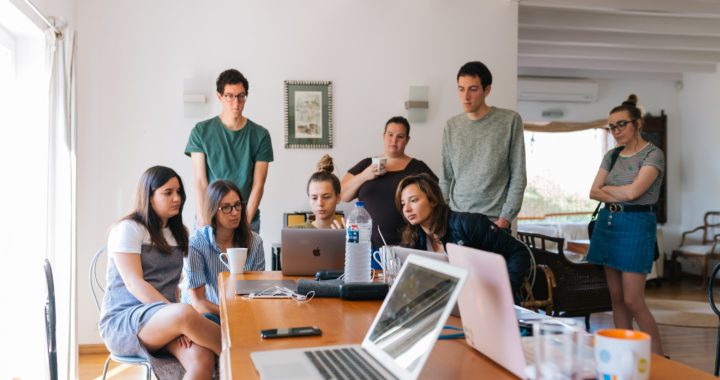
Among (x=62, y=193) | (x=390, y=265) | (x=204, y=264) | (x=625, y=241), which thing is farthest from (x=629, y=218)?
(x=62, y=193)

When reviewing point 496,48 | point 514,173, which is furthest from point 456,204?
point 496,48

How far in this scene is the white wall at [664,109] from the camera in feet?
26.6

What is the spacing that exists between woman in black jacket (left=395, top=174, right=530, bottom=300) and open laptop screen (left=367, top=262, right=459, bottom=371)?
46.1 inches

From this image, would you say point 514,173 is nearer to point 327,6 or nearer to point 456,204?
point 456,204

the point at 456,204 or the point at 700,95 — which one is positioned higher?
the point at 700,95

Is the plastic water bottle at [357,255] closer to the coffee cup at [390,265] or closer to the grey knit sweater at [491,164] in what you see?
the coffee cup at [390,265]

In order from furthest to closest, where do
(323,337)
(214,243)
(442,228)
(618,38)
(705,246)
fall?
1. (705,246)
2. (618,38)
3. (214,243)
4. (442,228)
5. (323,337)

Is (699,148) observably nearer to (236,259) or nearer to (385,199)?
(385,199)

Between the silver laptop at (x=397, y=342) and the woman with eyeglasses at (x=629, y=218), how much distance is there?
2392 millimetres

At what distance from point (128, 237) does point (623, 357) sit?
1.94 m

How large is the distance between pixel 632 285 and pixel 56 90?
3.28 meters

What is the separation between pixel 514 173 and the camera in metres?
3.02

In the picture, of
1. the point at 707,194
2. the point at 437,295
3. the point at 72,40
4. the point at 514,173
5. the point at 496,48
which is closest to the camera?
the point at 437,295

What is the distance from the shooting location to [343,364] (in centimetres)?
111
